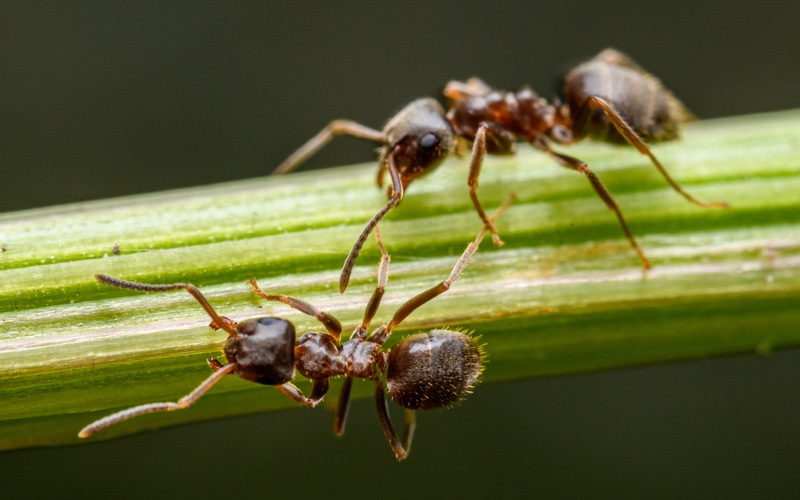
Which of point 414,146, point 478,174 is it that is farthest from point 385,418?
point 414,146

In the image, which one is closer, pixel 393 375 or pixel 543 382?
pixel 393 375

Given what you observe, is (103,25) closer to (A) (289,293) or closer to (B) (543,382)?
(A) (289,293)

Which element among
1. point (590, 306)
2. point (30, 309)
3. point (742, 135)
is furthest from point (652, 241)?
point (30, 309)

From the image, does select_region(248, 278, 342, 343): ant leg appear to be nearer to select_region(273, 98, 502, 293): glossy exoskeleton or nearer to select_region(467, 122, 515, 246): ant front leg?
select_region(273, 98, 502, 293): glossy exoskeleton

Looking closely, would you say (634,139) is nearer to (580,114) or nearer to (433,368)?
(580,114)

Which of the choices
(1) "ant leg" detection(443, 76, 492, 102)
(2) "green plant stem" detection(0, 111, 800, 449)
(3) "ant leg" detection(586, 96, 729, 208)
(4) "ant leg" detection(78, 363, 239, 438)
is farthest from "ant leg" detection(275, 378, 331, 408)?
(1) "ant leg" detection(443, 76, 492, 102)
